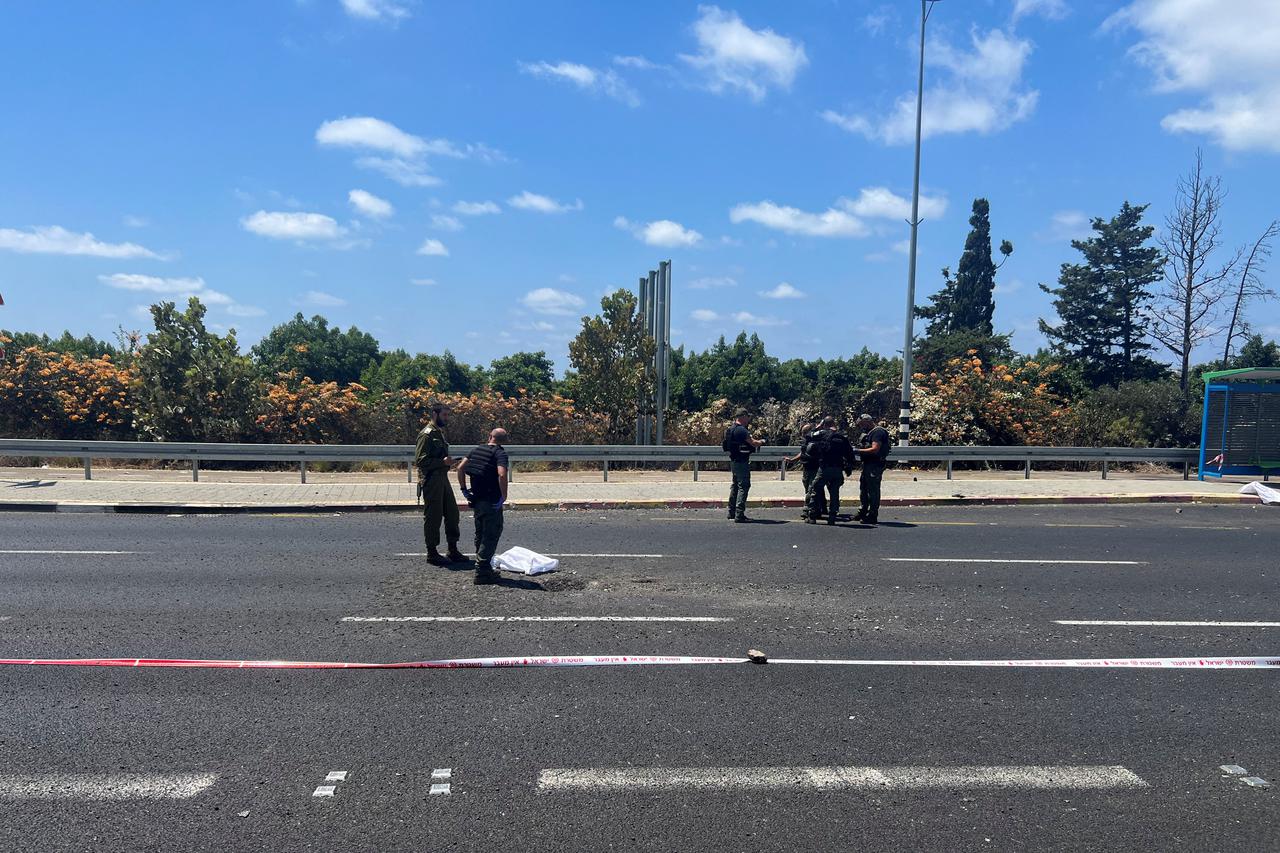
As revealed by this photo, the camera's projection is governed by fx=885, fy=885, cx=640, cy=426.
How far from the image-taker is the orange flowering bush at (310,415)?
22.8 metres

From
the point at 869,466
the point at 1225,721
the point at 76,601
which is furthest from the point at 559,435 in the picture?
the point at 1225,721

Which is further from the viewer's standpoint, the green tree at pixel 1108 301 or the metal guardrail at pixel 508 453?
the green tree at pixel 1108 301

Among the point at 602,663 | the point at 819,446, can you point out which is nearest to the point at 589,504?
the point at 819,446

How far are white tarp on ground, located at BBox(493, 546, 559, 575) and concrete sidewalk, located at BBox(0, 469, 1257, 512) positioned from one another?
19.5 feet

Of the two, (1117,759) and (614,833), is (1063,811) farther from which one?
(614,833)

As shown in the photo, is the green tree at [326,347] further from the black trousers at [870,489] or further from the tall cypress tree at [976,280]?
the black trousers at [870,489]

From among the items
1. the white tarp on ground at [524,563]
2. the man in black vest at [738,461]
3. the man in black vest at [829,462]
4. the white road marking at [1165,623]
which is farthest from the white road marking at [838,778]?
the man in black vest at [738,461]

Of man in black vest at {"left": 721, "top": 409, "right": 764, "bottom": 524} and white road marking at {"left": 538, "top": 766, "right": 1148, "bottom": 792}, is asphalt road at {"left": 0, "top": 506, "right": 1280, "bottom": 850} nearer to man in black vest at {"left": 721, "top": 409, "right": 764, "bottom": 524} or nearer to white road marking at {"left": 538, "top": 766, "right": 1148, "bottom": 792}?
white road marking at {"left": 538, "top": 766, "right": 1148, "bottom": 792}

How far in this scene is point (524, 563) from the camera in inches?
368

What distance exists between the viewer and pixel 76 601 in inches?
309

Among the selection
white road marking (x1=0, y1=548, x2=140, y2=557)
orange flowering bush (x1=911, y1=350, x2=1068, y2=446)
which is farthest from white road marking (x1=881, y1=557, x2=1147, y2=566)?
orange flowering bush (x1=911, y1=350, x2=1068, y2=446)

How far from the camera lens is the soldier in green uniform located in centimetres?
995

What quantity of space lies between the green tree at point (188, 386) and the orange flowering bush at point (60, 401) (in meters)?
1.71

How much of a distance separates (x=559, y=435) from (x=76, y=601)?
15913 mm
